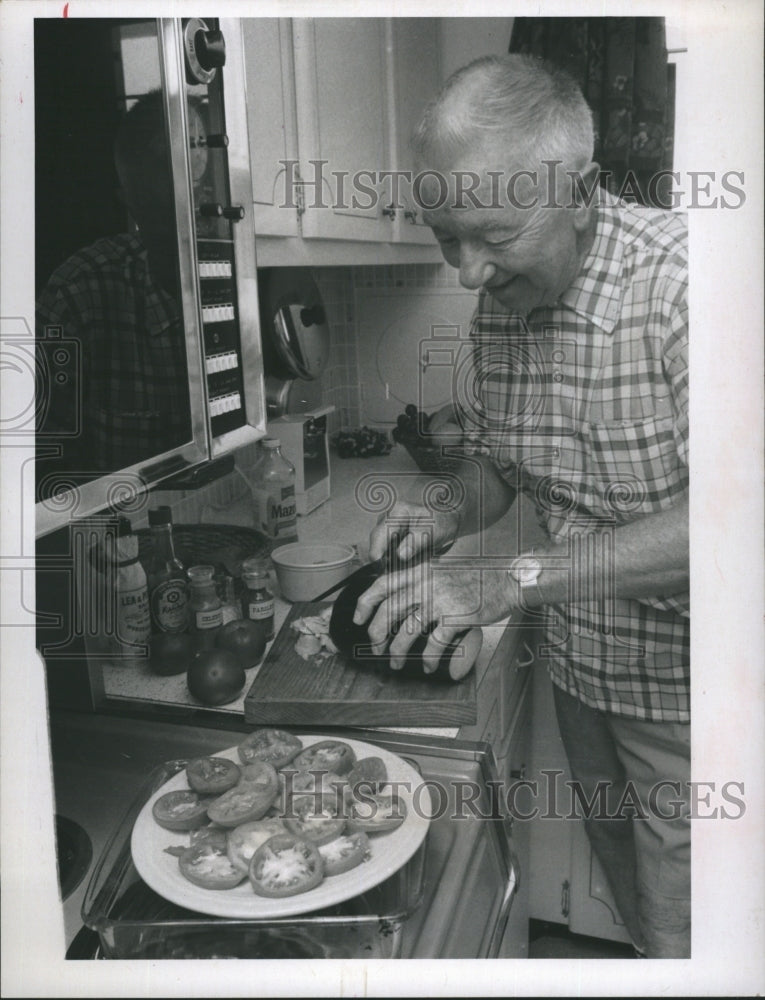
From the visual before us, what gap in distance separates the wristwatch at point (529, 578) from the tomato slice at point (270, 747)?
27 cm

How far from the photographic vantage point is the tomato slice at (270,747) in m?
0.67

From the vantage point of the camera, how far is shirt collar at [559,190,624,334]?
754 mm

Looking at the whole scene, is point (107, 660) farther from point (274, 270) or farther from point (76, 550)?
point (274, 270)

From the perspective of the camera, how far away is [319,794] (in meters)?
0.62

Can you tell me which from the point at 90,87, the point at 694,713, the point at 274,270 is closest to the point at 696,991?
the point at 694,713

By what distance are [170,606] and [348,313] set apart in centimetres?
81

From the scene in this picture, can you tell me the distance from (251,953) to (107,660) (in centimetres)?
40

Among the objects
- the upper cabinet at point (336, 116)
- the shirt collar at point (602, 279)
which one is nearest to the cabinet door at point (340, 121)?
the upper cabinet at point (336, 116)

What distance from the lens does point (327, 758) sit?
2.15ft

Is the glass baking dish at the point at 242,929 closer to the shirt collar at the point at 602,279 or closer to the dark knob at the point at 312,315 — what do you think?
the shirt collar at the point at 602,279

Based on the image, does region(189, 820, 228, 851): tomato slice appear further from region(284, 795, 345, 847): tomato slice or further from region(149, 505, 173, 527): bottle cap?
region(149, 505, 173, 527): bottle cap

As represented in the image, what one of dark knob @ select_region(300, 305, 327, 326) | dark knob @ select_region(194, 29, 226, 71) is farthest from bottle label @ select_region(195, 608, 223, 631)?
dark knob @ select_region(194, 29, 226, 71)

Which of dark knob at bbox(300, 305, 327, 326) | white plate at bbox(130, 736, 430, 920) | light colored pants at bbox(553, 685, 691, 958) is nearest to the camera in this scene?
white plate at bbox(130, 736, 430, 920)

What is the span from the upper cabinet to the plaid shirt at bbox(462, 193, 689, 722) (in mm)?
196
